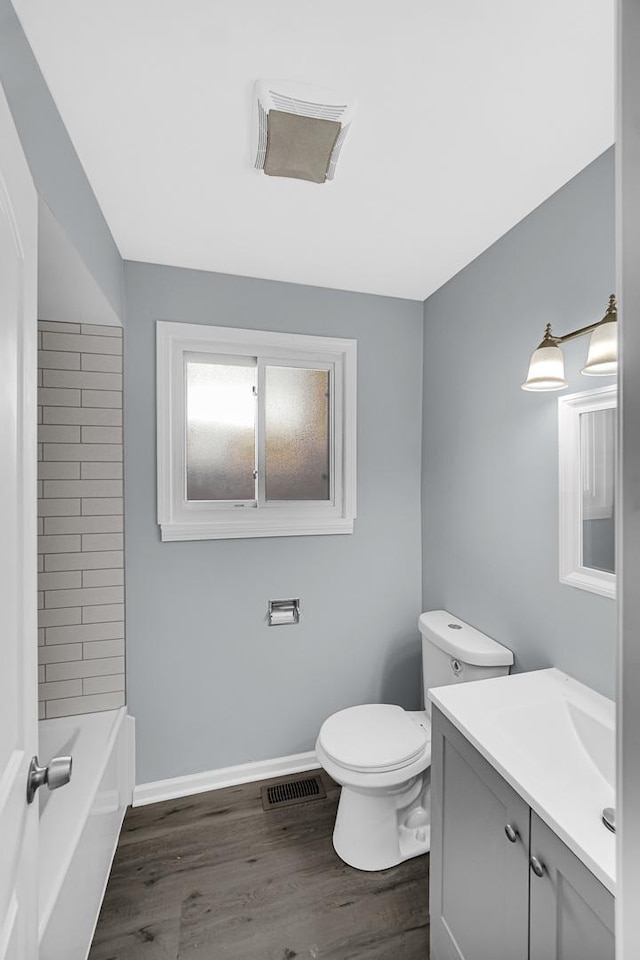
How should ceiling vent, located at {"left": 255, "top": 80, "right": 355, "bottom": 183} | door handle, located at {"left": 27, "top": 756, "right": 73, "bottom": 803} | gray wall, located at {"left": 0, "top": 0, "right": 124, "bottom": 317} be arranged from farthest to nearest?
ceiling vent, located at {"left": 255, "top": 80, "right": 355, "bottom": 183}, gray wall, located at {"left": 0, "top": 0, "right": 124, "bottom": 317}, door handle, located at {"left": 27, "top": 756, "right": 73, "bottom": 803}

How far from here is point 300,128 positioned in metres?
1.22

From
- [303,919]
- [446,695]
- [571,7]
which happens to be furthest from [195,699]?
[571,7]

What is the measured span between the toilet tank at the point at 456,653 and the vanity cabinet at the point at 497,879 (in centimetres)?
45

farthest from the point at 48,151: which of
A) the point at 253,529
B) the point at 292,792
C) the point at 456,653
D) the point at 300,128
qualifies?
the point at 292,792

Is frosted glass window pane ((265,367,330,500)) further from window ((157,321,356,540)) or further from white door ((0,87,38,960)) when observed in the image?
white door ((0,87,38,960))

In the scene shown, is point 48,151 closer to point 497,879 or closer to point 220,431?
point 220,431

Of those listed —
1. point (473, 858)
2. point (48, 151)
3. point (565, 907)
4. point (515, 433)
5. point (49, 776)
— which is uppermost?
point (48, 151)

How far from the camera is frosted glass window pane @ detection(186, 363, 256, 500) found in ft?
7.05

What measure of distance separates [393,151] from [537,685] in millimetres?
1623

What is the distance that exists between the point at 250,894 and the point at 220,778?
1.91ft

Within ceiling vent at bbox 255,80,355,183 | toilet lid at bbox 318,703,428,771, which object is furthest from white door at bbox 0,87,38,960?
toilet lid at bbox 318,703,428,771

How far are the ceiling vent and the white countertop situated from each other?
1556 millimetres

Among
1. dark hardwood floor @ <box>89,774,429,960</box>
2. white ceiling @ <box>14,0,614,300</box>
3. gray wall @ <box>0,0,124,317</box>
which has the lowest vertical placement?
dark hardwood floor @ <box>89,774,429,960</box>

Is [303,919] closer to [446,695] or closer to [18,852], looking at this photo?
[446,695]
